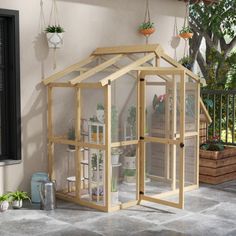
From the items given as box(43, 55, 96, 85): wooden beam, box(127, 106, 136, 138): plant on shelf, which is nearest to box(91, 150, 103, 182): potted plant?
box(127, 106, 136, 138): plant on shelf

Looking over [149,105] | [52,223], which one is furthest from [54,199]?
[149,105]

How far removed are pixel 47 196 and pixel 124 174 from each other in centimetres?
100

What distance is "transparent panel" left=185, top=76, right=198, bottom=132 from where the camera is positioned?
22.3 feet

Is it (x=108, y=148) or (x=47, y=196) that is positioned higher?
(x=108, y=148)

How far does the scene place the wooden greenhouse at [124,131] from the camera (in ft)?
20.6

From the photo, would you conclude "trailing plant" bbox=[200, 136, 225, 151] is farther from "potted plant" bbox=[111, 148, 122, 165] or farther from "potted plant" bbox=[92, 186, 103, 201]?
"potted plant" bbox=[92, 186, 103, 201]

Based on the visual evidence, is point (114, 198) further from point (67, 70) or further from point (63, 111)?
point (67, 70)

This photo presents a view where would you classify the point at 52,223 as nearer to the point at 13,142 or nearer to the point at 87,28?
the point at 13,142

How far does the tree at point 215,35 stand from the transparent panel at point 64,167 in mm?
4640

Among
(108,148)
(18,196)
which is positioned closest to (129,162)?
(108,148)

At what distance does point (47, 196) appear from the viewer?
632 centimetres

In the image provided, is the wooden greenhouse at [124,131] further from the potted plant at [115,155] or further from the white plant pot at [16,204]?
the white plant pot at [16,204]

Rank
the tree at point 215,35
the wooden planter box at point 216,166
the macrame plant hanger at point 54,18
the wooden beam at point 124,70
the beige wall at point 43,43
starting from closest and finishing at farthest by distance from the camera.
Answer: the wooden beam at point 124,70
the beige wall at point 43,43
the macrame plant hanger at point 54,18
the wooden planter box at point 216,166
the tree at point 215,35

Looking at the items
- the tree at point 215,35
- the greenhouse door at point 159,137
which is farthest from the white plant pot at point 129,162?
the tree at point 215,35
